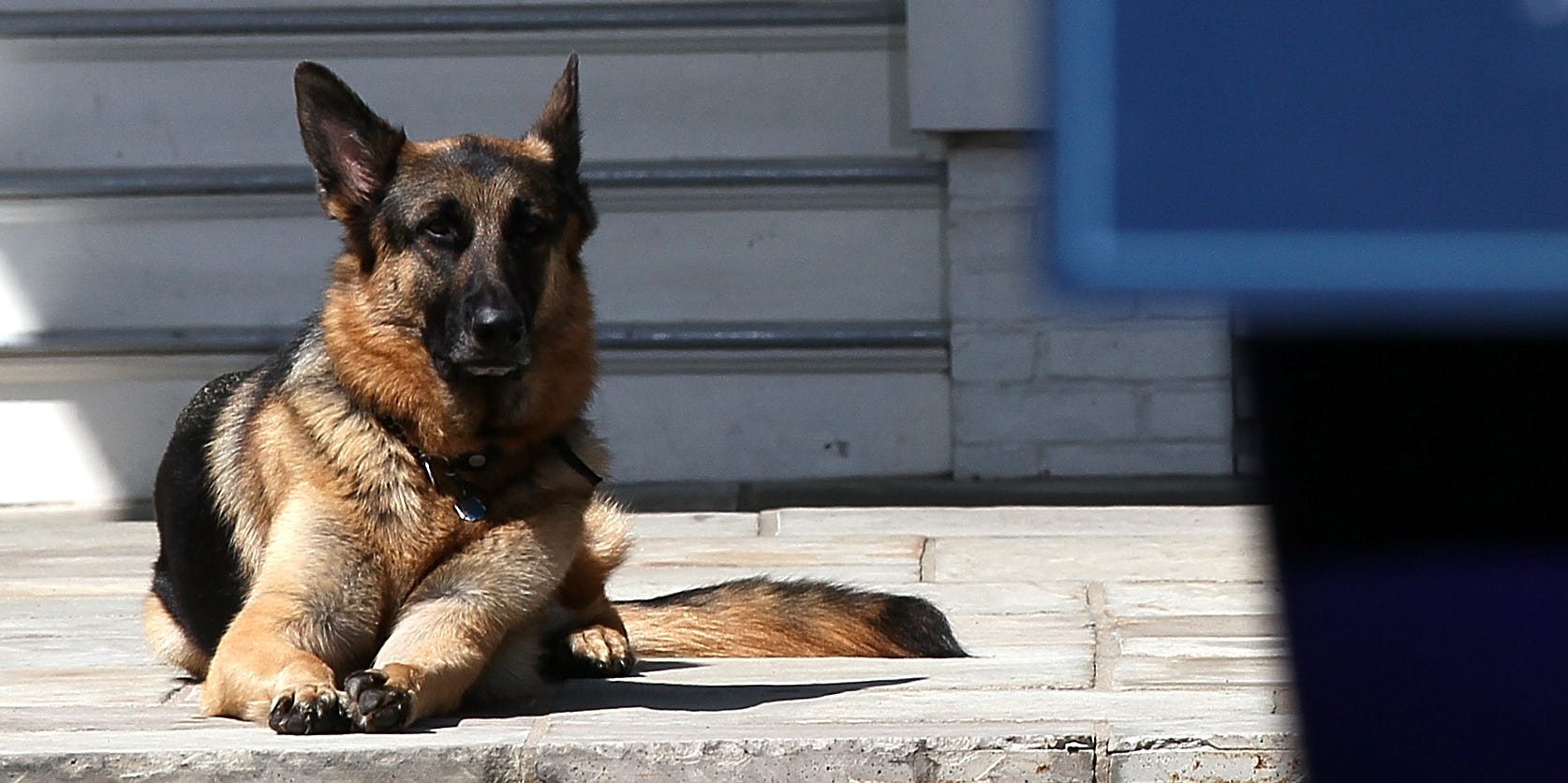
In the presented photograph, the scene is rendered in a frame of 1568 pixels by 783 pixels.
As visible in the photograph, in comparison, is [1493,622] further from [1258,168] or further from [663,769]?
[663,769]

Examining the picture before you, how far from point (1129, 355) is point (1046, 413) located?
1.16 ft

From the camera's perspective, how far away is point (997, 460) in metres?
7.22

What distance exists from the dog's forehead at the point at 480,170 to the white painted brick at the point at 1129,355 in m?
3.28

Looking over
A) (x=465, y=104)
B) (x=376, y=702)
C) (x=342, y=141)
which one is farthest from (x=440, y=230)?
(x=465, y=104)

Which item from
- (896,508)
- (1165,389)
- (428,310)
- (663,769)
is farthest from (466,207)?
(1165,389)

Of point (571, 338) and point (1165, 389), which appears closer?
point (571, 338)

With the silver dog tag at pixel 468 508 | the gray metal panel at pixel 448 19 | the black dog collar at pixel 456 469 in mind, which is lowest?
the silver dog tag at pixel 468 508

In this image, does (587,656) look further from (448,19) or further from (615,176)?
(448,19)

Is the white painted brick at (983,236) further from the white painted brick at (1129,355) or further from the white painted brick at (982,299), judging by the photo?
the white painted brick at (1129,355)

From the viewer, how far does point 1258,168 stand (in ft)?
2.25

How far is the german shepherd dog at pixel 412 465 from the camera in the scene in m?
3.84

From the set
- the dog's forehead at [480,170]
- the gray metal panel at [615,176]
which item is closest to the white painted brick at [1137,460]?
the gray metal panel at [615,176]

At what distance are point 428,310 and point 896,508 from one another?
317 cm

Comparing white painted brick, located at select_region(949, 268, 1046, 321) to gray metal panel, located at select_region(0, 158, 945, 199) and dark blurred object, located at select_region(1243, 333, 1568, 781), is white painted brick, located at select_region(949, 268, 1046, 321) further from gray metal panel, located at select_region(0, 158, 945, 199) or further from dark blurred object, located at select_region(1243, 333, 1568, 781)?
dark blurred object, located at select_region(1243, 333, 1568, 781)
